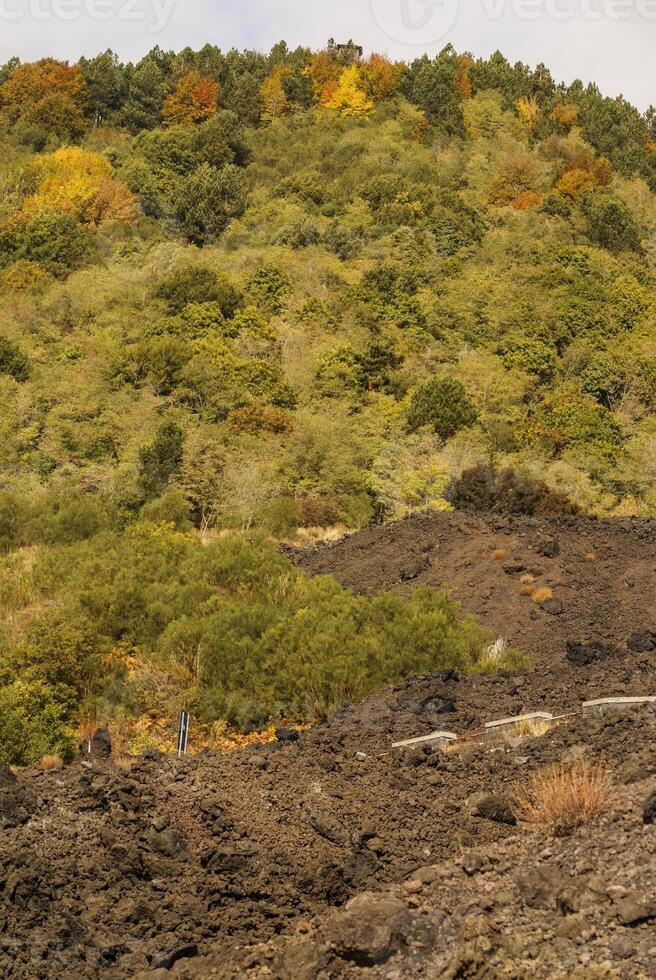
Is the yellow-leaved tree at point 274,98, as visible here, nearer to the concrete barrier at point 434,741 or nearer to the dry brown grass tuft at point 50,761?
the dry brown grass tuft at point 50,761

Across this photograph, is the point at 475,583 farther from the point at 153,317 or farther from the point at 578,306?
the point at 578,306

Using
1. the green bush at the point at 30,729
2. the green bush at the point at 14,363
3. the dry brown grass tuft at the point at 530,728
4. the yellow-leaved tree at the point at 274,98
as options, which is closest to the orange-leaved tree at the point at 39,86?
the yellow-leaved tree at the point at 274,98

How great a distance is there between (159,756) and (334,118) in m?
73.1

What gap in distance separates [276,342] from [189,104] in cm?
3966

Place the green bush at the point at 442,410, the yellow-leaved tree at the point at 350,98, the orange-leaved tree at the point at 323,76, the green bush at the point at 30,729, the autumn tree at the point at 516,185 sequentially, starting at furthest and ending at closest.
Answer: the orange-leaved tree at the point at 323,76
the yellow-leaved tree at the point at 350,98
the autumn tree at the point at 516,185
the green bush at the point at 442,410
the green bush at the point at 30,729

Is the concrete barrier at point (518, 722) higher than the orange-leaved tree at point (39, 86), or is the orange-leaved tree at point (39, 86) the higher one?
the orange-leaved tree at point (39, 86)

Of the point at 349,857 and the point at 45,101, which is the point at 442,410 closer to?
the point at 349,857

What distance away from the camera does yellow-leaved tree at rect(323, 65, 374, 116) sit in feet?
271

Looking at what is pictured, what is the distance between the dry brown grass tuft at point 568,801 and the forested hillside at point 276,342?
722 centimetres

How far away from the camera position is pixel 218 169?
7138 centimetres

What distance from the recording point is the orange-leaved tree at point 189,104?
81.0 metres

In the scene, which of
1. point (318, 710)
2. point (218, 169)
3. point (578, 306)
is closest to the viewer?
point (318, 710)

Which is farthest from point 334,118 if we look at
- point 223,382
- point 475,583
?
point 475,583

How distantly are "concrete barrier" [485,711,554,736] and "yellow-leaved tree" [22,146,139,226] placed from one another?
176 ft
